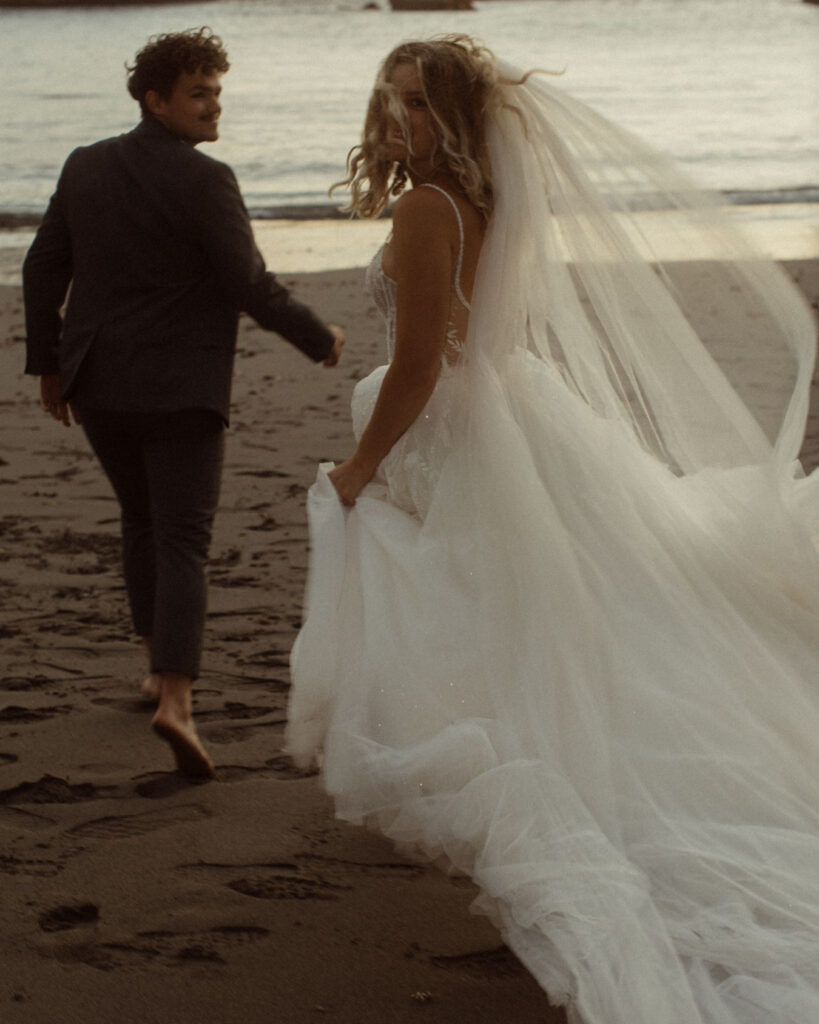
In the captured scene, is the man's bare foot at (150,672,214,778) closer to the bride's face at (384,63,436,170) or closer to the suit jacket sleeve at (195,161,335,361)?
the suit jacket sleeve at (195,161,335,361)

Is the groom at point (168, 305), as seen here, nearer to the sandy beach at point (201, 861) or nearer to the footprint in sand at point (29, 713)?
the sandy beach at point (201, 861)

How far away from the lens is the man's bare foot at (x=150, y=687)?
388 cm

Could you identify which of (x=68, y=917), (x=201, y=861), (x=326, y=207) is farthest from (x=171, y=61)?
(x=326, y=207)

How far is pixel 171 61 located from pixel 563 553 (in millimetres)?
1749

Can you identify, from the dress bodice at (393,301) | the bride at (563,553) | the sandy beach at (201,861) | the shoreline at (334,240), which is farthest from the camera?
the shoreline at (334,240)

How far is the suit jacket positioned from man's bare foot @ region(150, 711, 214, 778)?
84cm

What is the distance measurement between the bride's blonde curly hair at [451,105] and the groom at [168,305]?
31.9 inches

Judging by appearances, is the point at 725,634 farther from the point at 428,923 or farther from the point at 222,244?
the point at 222,244

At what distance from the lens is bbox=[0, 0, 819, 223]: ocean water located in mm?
23828

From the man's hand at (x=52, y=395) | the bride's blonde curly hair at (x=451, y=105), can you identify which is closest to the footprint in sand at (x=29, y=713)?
the man's hand at (x=52, y=395)

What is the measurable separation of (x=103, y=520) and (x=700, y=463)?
357 cm

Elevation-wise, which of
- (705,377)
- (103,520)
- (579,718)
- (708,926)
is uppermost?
(705,377)

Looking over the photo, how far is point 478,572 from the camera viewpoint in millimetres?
2840

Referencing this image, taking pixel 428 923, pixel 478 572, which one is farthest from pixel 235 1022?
pixel 478 572
